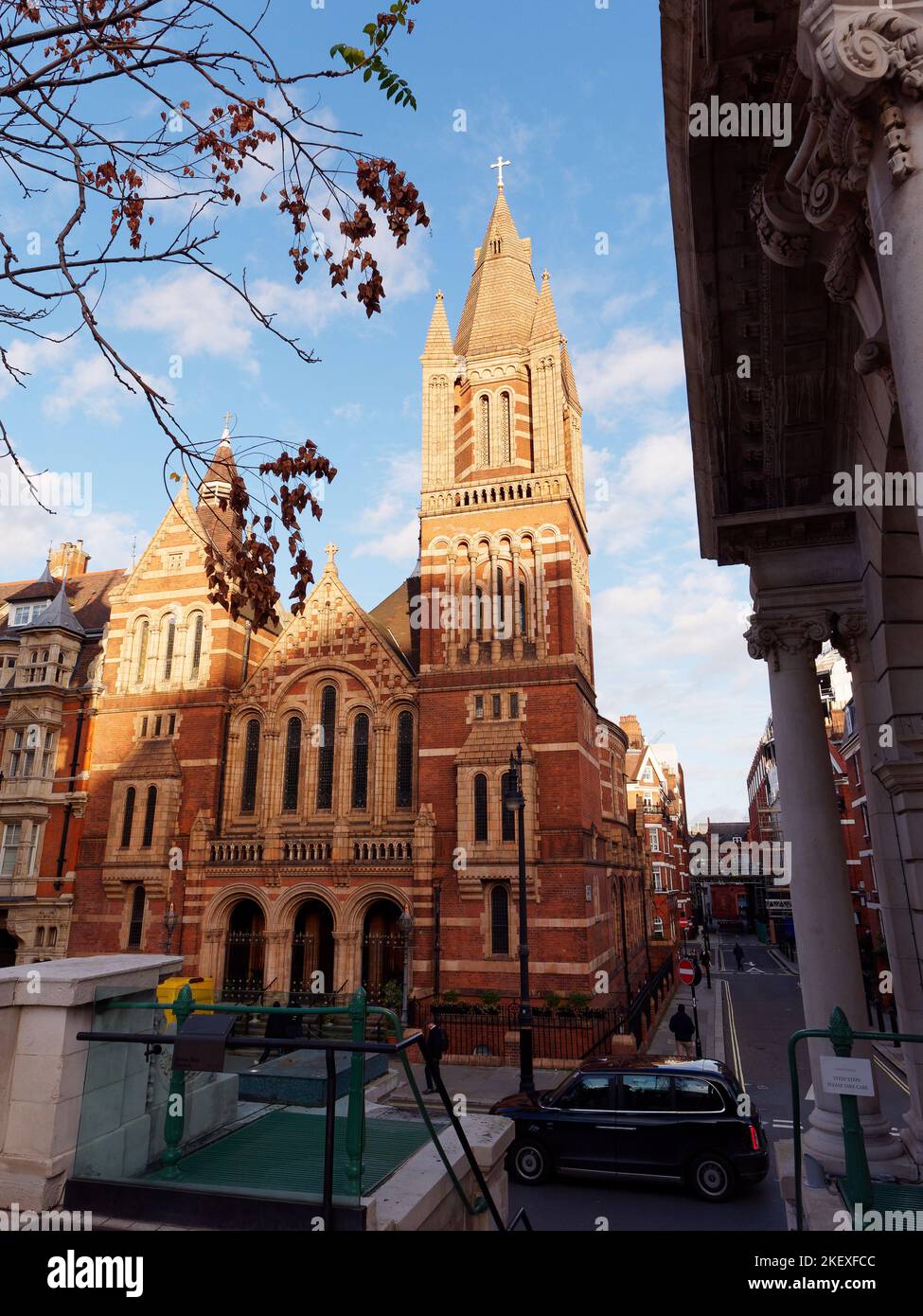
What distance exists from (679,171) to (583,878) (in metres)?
20.5

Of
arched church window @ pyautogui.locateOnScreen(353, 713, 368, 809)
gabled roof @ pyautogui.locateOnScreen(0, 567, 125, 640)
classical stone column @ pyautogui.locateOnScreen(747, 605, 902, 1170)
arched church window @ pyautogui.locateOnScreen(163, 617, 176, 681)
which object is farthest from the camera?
gabled roof @ pyautogui.locateOnScreen(0, 567, 125, 640)

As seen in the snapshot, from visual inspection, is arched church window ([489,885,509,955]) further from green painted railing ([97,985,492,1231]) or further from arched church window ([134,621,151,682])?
green painted railing ([97,985,492,1231])

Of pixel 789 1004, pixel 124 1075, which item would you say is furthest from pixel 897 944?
pixel 789 1004

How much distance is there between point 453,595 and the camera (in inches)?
1083

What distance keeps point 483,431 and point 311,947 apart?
779 inches

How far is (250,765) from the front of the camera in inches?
1130

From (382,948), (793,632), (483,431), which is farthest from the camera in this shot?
(483,431)

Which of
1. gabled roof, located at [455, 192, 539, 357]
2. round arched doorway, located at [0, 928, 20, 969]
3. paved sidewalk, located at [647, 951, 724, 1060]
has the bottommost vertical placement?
paved sidewalk, located at [647, 951, 724, 1060]

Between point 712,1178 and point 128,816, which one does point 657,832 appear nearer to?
point 128,816

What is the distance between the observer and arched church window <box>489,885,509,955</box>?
77.7ft

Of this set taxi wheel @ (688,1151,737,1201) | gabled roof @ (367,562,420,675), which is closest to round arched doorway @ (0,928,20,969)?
gabled roof @ (367,562,420,675)

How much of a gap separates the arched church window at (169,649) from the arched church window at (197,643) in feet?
2.75

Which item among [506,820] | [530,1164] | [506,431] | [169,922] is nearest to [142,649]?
[169,922]

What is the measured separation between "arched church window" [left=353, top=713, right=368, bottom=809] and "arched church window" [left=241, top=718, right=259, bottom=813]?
3.88 metres
